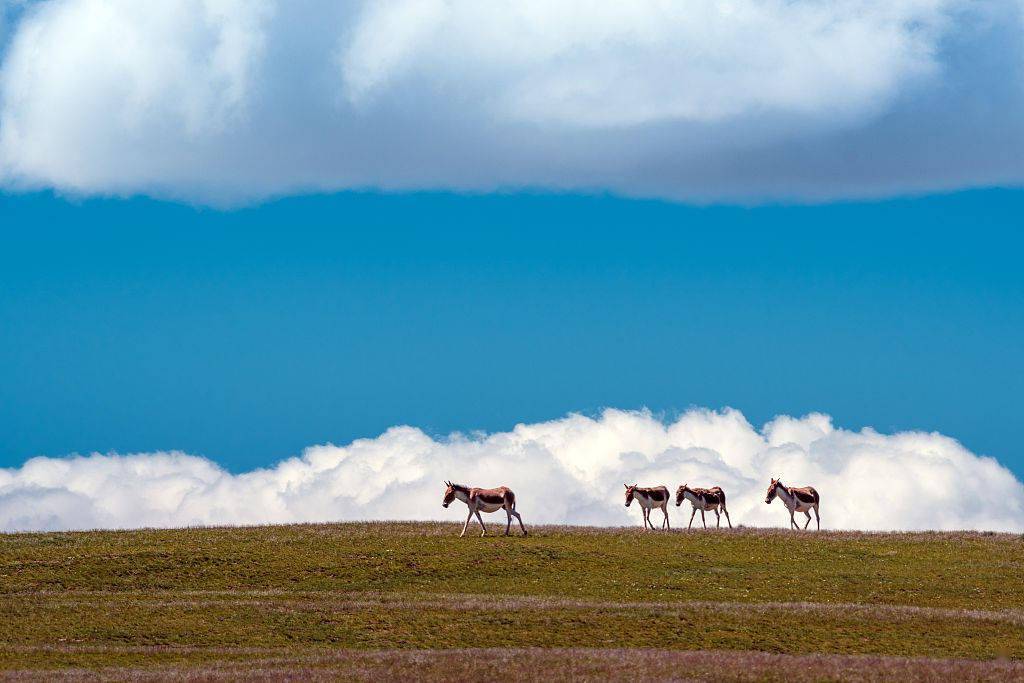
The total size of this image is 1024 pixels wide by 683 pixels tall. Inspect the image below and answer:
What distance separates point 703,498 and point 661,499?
9.55ft

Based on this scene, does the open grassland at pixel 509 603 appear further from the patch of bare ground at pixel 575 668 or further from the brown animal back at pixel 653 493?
the brown animal back at pixel 653 493

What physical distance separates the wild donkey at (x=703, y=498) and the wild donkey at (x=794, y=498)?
2360 millimetres

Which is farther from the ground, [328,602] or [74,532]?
[74,532]

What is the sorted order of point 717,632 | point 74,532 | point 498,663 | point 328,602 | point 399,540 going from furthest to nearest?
point 74,532 → point 399,540 → point 328,602 → point 717,632 → point 498,663

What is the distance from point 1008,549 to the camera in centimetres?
6044

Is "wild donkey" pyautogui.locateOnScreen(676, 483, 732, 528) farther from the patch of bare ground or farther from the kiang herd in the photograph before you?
the patch of bare ground

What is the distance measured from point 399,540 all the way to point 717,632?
20.3 metres

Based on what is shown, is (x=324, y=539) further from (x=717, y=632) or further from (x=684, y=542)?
(x=717, y=632)

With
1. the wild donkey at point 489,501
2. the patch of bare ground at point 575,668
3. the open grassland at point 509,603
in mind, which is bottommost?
the patch of bare ground at point 575,668

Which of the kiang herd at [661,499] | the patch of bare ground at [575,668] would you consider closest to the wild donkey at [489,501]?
the kiang herd at [661,499]

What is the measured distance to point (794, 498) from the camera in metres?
69.3

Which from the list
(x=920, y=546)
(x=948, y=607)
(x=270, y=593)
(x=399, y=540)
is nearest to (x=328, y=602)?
(x=270, y=593)

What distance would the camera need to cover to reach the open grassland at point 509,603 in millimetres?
37844

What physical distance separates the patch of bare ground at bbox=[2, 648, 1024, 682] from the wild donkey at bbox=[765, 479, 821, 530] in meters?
30.6
